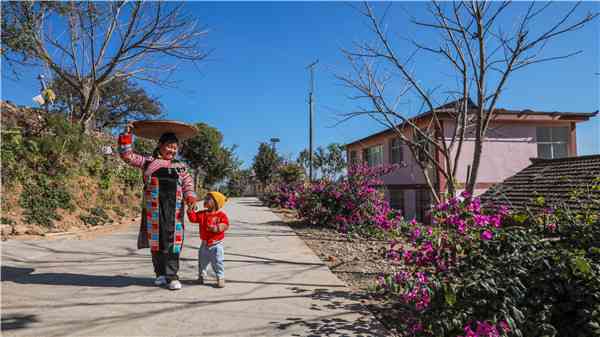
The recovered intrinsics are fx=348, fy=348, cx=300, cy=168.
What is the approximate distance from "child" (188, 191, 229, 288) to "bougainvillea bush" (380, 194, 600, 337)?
175cm

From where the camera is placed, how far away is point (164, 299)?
10.5ft

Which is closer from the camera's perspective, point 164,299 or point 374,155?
point 164,299

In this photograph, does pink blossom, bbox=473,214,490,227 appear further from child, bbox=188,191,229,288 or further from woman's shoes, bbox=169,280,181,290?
woman's shoes, bbox=169,280,181,290

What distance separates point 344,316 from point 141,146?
611 inches

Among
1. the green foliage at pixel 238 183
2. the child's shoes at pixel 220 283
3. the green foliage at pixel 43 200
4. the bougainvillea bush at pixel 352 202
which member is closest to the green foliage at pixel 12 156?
the green foliage at pixel 43 200

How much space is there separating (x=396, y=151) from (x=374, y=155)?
2.77 meters

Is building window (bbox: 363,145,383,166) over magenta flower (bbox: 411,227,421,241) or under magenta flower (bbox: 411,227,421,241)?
over

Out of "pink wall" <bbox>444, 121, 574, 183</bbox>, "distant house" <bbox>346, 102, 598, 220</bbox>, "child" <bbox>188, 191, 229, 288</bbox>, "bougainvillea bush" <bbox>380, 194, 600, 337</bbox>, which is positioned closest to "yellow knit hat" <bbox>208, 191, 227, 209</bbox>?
"child" <bbox>188, 191, 229, 288</bbox>

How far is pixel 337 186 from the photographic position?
899 centimetres

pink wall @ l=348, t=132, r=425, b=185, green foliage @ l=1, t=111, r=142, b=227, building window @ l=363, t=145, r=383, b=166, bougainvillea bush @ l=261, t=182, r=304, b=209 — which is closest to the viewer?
green foliage @ l=1, t=111, r=142, b=227

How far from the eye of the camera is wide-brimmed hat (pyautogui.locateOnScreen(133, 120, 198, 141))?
3713mm

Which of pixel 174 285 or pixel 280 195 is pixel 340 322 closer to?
pixel 174 285

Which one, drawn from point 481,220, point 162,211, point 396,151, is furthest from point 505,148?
point 162,211

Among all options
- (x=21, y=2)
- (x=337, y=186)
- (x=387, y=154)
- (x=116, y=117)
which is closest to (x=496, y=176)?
(x=387, y=154)
